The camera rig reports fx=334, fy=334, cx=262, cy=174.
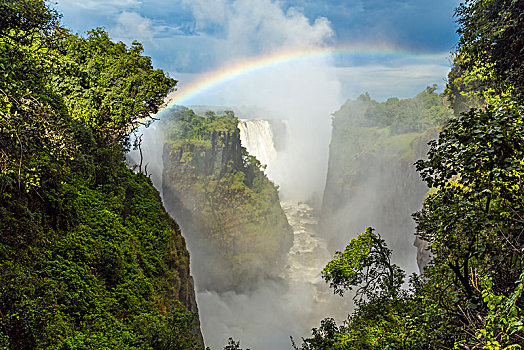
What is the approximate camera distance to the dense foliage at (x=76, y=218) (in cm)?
523

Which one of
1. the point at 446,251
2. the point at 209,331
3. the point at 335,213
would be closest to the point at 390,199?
the point at 335,213

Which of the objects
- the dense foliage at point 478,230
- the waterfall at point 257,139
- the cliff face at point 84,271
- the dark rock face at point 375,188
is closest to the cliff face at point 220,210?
the waterfall at point 257,139

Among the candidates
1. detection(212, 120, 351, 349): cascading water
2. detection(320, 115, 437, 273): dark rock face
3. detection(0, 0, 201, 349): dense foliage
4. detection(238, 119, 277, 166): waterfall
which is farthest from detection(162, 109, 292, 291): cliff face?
detection(0, 0, 201, 349): dense foliage

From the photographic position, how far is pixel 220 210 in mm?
45250

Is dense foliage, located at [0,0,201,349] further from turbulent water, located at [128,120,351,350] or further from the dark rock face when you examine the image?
the dark rock face

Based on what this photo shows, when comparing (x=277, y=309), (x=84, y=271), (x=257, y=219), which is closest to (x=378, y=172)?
(x=257, y=219)

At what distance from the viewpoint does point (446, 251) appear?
4398mm

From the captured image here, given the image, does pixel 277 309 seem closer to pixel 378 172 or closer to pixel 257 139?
pixel 378 172

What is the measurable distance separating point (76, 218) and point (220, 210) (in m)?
36.9

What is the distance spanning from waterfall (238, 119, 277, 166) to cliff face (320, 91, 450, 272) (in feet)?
38.7

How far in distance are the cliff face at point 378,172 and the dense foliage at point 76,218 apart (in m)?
31.6

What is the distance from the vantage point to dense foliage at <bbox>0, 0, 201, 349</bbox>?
206 inches

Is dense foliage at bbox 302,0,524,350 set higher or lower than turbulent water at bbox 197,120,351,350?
lower

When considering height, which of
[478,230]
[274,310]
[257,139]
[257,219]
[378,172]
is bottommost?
[478,230]
